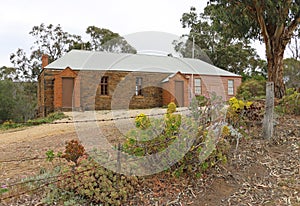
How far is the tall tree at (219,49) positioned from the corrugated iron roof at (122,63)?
9879mm

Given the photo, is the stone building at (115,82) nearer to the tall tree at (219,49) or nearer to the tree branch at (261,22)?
the tree branch at (261,22)

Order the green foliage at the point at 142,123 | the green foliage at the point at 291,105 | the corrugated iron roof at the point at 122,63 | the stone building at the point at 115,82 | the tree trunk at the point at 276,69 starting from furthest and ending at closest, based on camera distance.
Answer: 1. the corrugated iron roof at the point at 122,63
2. the stone building at the point at 115,82
3. the tree trunk at the point at 276,69
4. the green foliage at the point at 291,105
5. the green foliage at the point at 142,123

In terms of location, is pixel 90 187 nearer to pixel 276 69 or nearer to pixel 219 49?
pixel 276 69

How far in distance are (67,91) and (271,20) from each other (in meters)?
11.5

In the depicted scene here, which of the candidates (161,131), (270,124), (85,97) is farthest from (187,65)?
(161,131)

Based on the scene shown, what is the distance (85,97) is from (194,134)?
13701 mm

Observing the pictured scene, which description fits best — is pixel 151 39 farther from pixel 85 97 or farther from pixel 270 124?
pixel 85 97

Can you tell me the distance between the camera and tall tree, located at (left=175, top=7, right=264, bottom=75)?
3088 centimetres

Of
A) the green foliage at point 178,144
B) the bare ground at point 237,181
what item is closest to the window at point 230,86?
the bare ground at point 237,181

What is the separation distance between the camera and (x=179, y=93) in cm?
1847

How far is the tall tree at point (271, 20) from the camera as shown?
28.9 feet

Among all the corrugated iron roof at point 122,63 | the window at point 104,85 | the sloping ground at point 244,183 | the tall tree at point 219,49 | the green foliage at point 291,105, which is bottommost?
the sloping ground at point 244,183

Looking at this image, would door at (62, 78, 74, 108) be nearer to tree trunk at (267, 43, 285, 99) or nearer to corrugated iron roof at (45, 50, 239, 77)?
corrugated iron roof at (45, 50, 239, 77)

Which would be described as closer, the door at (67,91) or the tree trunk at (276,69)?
the tree trunk at (276,69)
